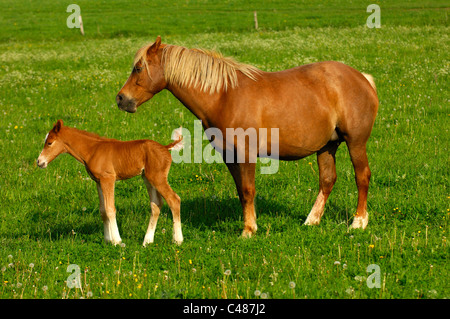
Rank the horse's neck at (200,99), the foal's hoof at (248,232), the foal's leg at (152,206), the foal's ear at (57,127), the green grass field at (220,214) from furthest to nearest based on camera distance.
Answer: the foal's hoof at (248,232)
the horse's neck at (200,99)
the foal's leg at (152,206)
the foal's ear at (57,127)
the green grass field at (220,214)

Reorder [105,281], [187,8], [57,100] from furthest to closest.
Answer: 1. [187,8]
2. [57,100]
3. [105,281]

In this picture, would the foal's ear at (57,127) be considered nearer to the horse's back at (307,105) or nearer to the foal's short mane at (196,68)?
the foal's short mane at (196,68)

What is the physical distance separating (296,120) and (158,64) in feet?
7.03

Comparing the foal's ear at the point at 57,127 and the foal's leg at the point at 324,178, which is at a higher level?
the foal's ear at the point at 57,127

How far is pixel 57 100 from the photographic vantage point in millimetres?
17688

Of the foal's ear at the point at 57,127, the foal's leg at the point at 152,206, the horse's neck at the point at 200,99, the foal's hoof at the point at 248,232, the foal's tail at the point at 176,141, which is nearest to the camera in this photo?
the foal's ear at the point at 57,127

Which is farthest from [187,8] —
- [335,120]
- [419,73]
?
[335,120]

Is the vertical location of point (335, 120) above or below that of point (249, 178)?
above

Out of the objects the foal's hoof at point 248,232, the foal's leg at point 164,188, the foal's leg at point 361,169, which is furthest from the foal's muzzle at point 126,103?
the foal's leg at point 361,169

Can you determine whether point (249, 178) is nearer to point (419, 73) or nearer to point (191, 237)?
point (191, 237)

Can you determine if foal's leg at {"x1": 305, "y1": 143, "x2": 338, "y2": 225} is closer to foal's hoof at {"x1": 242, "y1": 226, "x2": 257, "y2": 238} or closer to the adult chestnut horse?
the adult chestnut horse

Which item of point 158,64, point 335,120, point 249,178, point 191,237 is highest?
point 158,64

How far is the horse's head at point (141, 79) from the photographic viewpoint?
737cm

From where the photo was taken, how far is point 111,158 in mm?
7168
